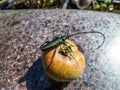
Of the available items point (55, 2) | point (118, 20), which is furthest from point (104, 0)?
point (118, 20)

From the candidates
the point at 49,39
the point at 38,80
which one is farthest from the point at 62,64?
the point at 49,39

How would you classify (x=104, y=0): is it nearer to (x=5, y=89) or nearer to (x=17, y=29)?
(x=17, y=29)

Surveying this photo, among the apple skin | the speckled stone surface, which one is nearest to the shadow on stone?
the speckled stone surface

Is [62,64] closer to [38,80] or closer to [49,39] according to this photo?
[38,80]

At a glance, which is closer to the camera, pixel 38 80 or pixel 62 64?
pixel 62 64

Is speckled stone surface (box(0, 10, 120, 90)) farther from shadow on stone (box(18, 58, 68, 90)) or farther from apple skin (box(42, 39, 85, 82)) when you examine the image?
apple skin (box(42, 39, 85, 82))
